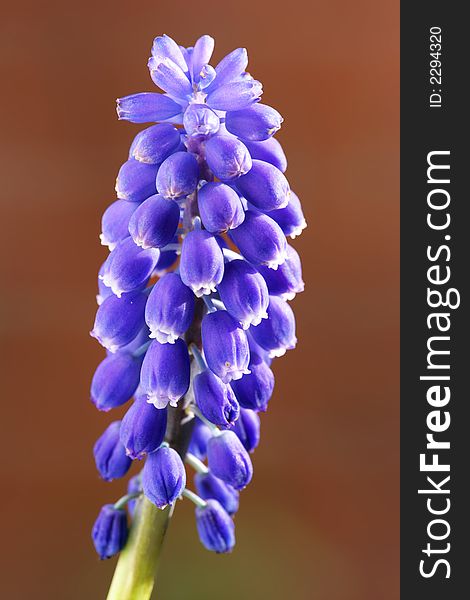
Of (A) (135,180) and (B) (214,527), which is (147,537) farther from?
(A) (135,180)

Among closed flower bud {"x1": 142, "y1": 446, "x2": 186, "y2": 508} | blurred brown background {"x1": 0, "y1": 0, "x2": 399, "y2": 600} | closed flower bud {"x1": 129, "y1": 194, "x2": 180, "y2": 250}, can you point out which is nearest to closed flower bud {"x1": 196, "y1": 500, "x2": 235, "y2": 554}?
closed flower bud {"x1": 142, "y1": 446, "x2": 186, "y2": 508}

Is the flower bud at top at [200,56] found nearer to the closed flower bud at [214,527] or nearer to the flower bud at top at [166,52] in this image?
the flower bud at top at [166,52]

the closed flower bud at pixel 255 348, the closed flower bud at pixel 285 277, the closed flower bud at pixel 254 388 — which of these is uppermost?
the closed flower bud at pixel 285 277

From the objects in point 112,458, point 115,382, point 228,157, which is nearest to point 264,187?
point 228,157

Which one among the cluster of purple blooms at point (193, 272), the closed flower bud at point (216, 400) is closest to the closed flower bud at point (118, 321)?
the cluster of purple blooms at point (193, 272)

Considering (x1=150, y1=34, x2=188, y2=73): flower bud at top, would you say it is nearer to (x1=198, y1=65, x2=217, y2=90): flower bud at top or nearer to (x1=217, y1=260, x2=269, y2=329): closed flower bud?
(x1=198, y1=65, x2=217, y2=90): flower bud at top
